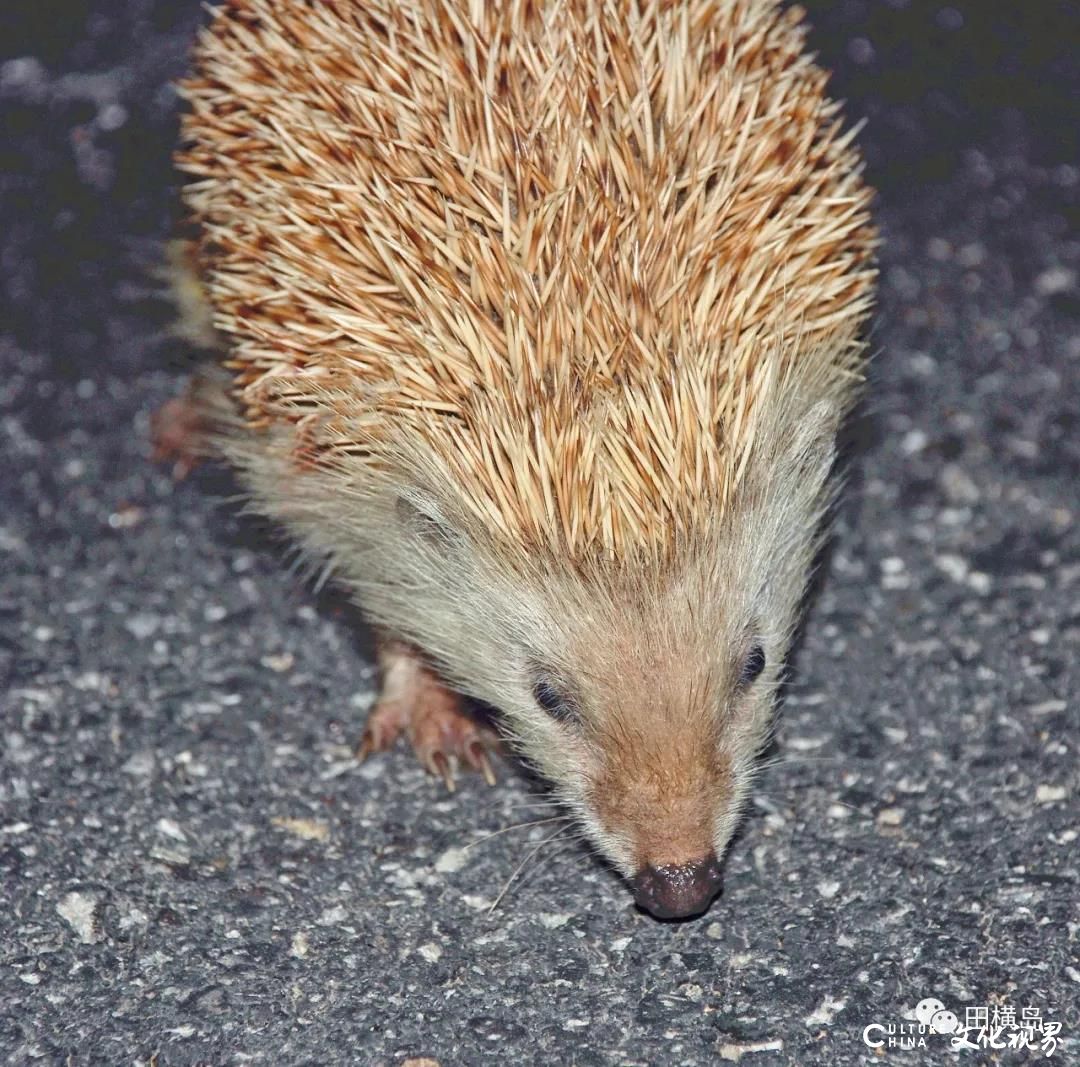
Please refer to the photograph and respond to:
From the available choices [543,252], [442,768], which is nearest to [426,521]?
[543,252]

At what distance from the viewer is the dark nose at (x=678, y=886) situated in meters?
2.67

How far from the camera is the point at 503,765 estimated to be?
134 inches

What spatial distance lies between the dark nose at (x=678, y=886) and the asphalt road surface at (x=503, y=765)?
22cm

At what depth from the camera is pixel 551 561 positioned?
107 inches

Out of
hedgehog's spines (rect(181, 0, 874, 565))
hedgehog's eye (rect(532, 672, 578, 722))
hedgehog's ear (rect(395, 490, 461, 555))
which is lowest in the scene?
hedgehog's eye (rect(532, 672, 578, 722))

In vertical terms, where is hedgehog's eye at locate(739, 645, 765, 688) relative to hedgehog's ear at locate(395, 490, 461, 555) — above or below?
below

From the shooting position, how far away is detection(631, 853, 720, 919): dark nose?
2.67 m

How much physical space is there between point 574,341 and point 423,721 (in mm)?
1089

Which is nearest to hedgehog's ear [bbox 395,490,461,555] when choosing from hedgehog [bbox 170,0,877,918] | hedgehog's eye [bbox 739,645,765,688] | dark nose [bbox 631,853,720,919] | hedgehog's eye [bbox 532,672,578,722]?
hedgehog [bbox 170,0,877,918]

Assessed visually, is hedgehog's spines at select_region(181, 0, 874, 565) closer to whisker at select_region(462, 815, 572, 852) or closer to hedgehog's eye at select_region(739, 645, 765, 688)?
hedgehog's eye at select_region(739, 645, 765, 688)

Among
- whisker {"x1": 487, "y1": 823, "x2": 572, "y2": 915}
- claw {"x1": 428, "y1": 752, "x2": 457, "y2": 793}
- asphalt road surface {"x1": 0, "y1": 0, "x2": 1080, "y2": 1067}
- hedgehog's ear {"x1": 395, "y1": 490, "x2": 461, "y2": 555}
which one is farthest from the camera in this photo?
claw {"x1": 428, "y1": 752, "x2": 457, "y2": 793}

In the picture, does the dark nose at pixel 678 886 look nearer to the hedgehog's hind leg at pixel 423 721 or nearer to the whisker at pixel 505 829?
the whisker at pixel 505 829

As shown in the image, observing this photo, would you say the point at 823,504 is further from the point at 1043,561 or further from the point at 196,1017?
the point at 196,1017

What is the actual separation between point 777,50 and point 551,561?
1.14 meters
